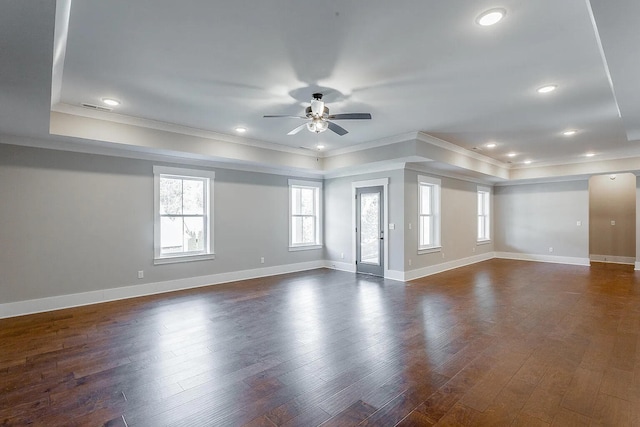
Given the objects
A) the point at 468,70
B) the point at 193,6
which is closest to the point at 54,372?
the point at 193,6

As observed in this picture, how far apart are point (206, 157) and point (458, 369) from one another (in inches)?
199

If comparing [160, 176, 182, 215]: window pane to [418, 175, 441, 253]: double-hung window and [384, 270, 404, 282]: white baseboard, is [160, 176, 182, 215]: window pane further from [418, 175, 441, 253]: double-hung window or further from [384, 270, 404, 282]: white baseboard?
[418, 175, 441, 253]: double-hung window

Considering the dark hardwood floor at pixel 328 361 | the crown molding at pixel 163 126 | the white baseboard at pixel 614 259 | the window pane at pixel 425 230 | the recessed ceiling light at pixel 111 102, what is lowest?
the dark hardwood floor at pixel 328 361

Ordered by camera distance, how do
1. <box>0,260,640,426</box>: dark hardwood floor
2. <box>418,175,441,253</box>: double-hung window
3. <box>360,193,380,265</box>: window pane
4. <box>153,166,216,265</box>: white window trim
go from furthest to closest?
<box>418,175,441,253</box>: double-hung window → <box>360,193,380,265</box>: window pane → <box>153,166,216,265</box>: white window trim → <box>0,260,640,426</box>: dark hardwood floor

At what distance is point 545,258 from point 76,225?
1147cm

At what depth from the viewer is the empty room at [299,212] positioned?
2328 millimetres

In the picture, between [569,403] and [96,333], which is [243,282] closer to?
[96,333]

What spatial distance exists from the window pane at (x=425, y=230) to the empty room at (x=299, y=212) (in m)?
0.05

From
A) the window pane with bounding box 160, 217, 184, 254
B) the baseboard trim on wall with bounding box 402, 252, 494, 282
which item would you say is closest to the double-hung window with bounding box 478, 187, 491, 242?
the baseboard trim on wall with bounding box 402, 252, 494, 282

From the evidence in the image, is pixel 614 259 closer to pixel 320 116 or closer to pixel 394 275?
pixel 394 275

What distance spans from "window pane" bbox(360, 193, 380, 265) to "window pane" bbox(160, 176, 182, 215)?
398 cm

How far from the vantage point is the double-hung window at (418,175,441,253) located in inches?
296

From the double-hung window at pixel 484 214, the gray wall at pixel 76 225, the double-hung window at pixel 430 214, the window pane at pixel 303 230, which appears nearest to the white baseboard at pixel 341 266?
the window pane at pixel 303 230

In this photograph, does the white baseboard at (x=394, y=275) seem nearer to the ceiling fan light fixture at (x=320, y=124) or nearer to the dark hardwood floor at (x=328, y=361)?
the dark hardwood floor at (x=328, y=361)
